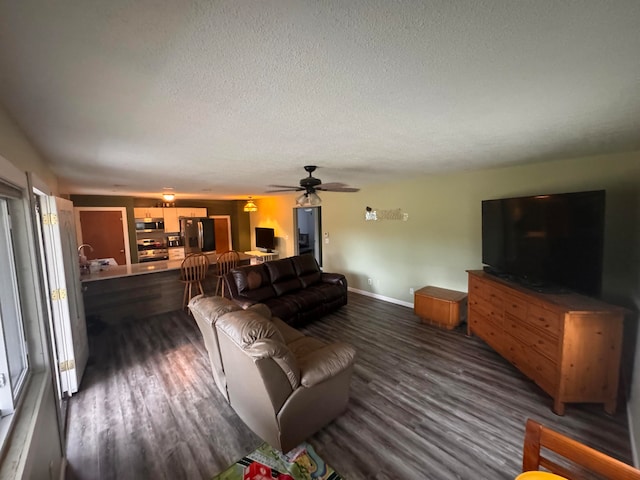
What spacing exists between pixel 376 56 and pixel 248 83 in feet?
1.93

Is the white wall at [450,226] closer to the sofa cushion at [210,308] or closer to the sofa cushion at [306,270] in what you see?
the sofa cushion at [306,270]

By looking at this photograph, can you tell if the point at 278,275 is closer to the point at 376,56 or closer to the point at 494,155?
the point at 494,155

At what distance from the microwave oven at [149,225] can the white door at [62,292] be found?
4605 millimetres

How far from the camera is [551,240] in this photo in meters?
2.63

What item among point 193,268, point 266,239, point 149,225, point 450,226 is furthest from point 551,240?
point 149,225

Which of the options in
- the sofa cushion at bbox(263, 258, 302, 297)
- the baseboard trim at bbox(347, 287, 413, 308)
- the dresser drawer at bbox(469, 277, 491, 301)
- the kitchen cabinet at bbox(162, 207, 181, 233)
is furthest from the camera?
the kitchen cabinet at bbox(162, 207, 181, 233)

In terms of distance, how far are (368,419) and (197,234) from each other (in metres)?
A: 7.02

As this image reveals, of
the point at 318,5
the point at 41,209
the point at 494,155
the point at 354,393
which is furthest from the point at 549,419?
the point at 41,209

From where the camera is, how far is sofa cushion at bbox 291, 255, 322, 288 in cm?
477

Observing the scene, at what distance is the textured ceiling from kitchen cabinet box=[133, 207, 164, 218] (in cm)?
534

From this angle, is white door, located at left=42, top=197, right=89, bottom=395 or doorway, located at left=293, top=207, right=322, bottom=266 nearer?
white door, located at left=42, top=197, right=89, bottom=395

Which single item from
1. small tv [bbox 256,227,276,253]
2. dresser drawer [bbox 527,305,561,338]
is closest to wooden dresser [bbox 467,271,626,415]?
dresser drawer [bbox 527,305,561,338]

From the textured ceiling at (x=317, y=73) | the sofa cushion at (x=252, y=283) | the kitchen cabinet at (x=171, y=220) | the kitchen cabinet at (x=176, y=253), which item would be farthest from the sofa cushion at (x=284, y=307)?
the kitchen cabinet at (x=171, y=220)

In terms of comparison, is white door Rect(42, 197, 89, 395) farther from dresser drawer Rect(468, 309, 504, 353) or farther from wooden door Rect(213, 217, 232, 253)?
wooden door Rect(213, 217, 232, 253)
